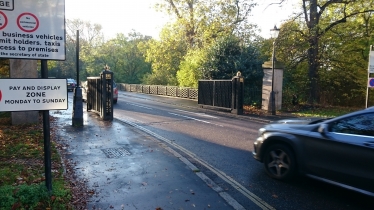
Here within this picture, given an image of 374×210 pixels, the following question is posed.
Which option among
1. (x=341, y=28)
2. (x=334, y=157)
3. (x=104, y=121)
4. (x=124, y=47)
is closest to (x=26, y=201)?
(x=334, y=157)

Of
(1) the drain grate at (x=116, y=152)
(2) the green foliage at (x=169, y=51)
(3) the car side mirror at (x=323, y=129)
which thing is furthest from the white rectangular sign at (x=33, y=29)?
(2) the green foliage at (x=169, y=51)

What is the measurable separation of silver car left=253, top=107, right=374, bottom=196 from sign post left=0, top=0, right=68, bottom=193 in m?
3.76

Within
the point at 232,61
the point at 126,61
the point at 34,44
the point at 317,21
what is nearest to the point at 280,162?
the point at 34,44

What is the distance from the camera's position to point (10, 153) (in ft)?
23.1

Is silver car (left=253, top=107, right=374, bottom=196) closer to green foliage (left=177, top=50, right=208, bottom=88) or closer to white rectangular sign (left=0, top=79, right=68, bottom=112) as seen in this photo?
white rectangular sign (left=0, top=79, right=68, bottom=112)

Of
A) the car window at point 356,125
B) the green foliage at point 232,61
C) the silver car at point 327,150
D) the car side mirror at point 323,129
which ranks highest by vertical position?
the green foliage at point 232,61

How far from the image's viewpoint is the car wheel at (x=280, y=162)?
545cm

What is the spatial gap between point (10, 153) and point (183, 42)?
84.5 ft

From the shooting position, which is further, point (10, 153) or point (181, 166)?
point (10, 153)

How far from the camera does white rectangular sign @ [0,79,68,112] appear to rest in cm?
407

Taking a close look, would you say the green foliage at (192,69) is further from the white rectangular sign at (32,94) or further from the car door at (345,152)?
the white rectangular sign at (32,94)

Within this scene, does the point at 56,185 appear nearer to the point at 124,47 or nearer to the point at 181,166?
the point at 181,166

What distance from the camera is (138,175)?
5.95 meters

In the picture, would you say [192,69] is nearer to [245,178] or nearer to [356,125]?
[245,178]
